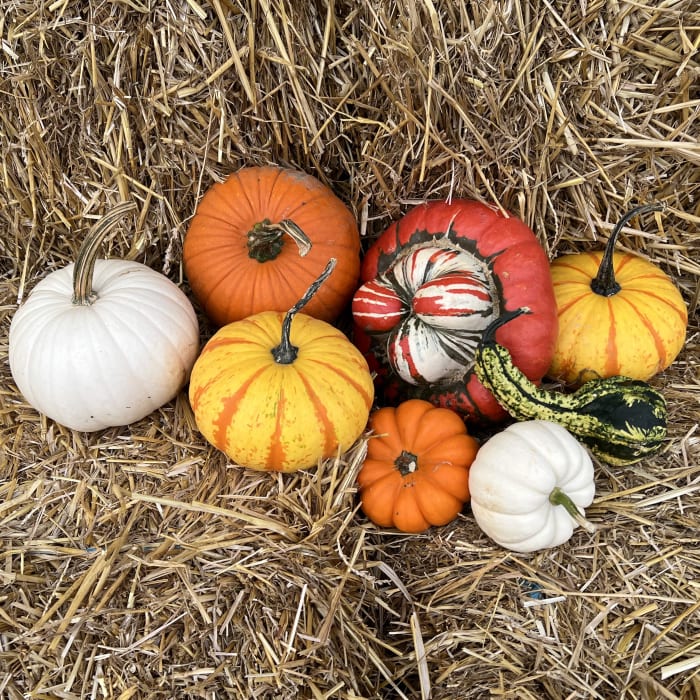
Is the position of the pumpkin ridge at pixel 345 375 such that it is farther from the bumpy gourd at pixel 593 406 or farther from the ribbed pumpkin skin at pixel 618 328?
the ribbed pumpkin skin at pixel 618 328

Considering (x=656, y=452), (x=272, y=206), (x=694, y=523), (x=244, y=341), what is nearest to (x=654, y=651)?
(x=694, y=523)

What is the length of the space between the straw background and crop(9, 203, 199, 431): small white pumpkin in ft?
0.54

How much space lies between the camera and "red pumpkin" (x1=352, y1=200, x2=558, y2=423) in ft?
7.14

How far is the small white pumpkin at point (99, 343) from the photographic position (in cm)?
208

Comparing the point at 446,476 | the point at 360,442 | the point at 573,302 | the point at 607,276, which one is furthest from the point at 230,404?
the point at 607,276

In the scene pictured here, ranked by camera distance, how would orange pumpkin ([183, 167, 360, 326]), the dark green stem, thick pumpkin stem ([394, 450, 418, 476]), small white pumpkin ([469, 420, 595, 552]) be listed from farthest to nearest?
1. orange pumpkin ([183, 167, 360, 326])
2. thick pumpkin stem ([394, 450, 418, 476])
3. the dark green stem
4. small white pumpkin ([469, 420, 595, 552])

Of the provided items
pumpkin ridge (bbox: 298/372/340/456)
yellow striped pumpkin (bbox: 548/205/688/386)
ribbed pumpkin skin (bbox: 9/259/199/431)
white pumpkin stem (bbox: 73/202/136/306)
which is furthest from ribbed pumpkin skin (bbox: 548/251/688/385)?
white pumpkin stem (bbox: 73/202/136/306)

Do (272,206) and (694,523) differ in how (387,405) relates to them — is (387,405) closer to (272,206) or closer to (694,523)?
(272,206)

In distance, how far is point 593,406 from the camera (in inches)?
83.5

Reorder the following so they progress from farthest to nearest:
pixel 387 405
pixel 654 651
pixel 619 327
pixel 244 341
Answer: pixel 387 405
pixel 619 327
pixel 244 341
pixel 654 651

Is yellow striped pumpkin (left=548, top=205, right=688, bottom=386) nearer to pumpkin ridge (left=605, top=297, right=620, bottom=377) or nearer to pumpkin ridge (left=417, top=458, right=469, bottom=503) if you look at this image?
pumpkin ridge (left=605, top=297, right=620, bottom=377)

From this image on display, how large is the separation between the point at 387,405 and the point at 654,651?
3.87 feet

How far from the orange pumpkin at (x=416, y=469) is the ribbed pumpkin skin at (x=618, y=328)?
50 centimetres

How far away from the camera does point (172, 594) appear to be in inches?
72.2
